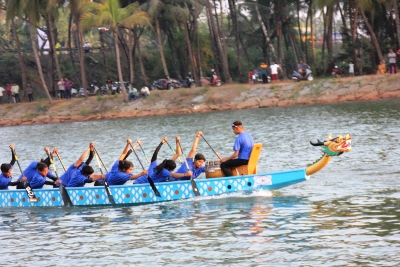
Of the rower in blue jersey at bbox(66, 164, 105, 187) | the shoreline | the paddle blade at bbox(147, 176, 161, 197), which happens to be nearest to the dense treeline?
the shoreline

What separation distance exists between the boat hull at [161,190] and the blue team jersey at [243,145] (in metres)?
0.52

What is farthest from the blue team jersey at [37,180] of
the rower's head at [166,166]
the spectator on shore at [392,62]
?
the spectator on shore at [392,62]

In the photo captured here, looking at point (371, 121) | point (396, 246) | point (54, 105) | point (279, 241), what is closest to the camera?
point (396, 246)

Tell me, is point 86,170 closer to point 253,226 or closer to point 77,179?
point 77,179

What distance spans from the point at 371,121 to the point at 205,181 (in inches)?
763

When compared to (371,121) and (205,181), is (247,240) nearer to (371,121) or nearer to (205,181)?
(205,181)

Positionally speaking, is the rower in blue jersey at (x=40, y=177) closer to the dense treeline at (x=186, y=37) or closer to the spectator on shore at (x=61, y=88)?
the dense treeline at (x=186, y=37)

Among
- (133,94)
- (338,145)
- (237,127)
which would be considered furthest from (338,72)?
(338,145)

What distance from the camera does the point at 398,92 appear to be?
5019cm

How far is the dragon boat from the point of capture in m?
21.2

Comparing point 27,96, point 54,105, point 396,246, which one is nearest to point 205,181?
point 396,246

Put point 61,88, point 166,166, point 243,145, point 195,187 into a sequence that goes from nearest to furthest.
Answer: point 243,145, point 195,187, point 166,166, point 61,88

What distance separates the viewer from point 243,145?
21.6 meters

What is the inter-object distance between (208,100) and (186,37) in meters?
9.07
